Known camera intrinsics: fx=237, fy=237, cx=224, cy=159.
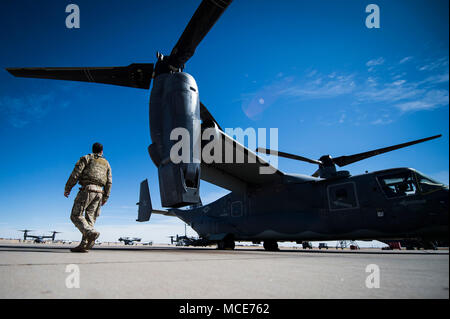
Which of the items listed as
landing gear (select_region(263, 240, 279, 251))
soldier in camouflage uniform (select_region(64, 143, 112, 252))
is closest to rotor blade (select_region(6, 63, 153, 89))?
soldier in camouflage uniform (select_region(64, 143, 112, 252))

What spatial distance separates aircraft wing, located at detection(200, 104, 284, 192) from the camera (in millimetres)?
8234

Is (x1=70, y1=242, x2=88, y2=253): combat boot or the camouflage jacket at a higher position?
the camouflage jacket

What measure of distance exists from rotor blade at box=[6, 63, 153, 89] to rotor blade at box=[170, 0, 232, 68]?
78 cm

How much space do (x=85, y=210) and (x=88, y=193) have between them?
1.04 feet

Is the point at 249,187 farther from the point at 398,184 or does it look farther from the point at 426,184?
the point at 426,184

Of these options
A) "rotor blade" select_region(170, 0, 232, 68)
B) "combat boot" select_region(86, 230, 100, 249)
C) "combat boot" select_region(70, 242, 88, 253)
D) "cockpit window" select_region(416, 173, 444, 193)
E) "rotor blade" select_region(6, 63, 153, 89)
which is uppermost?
"rotor blade" select_region(170, 0, 232, 68)

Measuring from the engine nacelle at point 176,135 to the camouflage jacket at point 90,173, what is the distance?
101 cm

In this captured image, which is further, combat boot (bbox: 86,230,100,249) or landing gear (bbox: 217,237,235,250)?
landing gear (bbox: 217,237,235,250)

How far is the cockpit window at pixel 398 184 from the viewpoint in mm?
6598

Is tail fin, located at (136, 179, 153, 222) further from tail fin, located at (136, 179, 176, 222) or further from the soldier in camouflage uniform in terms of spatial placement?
the soldier in camouflage uniform

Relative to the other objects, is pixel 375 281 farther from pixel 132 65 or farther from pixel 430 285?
pixel 132 65
